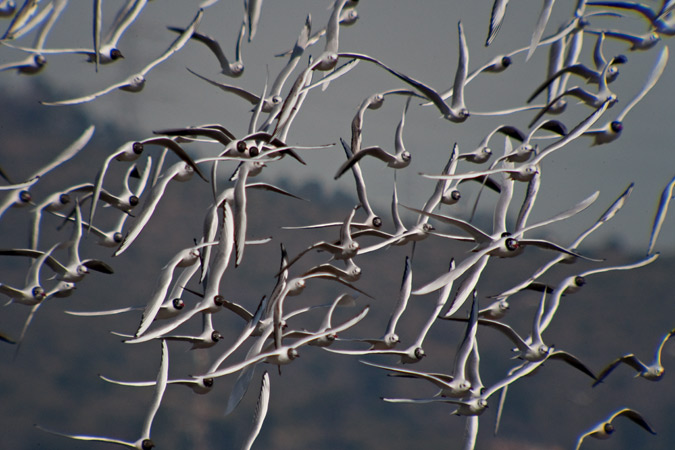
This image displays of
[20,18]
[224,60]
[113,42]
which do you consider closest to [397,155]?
[224,60]

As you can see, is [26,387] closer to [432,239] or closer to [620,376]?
[432,239]

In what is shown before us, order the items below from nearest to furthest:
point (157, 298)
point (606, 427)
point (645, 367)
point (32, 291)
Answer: point (157, 298), point (32, 291), point (606, 427), point (645, 367)

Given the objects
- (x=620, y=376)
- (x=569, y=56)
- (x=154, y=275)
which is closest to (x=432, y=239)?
(x=620, y=376)

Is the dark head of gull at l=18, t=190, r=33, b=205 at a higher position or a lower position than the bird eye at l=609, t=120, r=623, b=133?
lower

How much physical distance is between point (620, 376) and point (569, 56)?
7.70m

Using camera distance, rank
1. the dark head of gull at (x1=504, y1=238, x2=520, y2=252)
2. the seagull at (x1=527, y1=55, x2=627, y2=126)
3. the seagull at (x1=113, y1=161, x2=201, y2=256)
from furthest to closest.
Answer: the seagull at (x1=527, y1=55, x2=627, y2=126)
the dark head of gull at (x1=504, y1=238, x2=520, y2=252)
the seagull at (x1=113, y1=161, x2=201, y2=256)

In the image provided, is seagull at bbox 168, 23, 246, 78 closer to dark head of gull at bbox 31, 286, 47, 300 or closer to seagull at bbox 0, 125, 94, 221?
seagull at bbox 0, 125, 94, 221

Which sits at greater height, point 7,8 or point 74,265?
point 7,8

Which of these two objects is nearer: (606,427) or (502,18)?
(502,18)

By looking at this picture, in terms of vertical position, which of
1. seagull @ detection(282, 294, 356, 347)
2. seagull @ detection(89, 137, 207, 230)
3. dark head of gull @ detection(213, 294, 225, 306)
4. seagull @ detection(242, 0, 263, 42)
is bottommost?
seagull @ detection(282, 294, 356, 347)

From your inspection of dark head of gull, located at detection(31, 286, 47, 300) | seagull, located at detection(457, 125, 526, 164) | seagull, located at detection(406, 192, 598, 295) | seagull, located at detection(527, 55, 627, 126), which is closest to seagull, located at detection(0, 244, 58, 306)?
dark head of gull, located at detection(31, 286, 47, 300)

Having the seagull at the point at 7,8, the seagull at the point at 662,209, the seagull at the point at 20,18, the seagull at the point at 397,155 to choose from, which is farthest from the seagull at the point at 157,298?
the seagull at the point at 662,209

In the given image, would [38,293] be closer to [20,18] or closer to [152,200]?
[152,200]

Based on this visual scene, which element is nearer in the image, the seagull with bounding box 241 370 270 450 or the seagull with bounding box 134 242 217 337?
the seagull with bounding box 134 242 217 337
